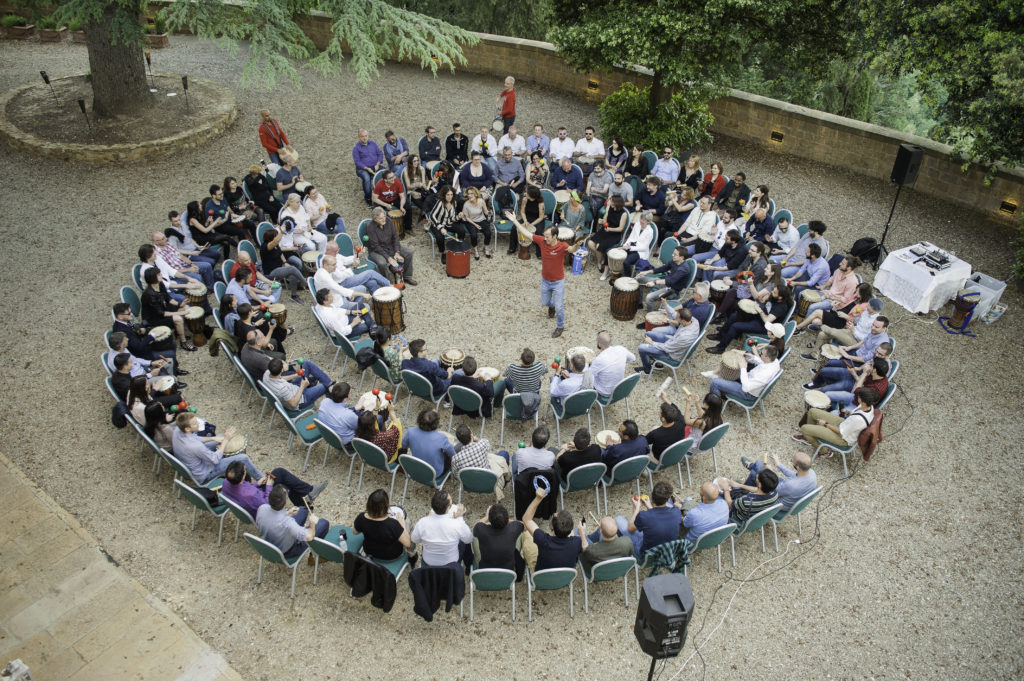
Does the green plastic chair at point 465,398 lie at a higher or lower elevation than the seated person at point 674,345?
lower

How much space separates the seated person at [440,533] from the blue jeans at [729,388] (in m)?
4.10

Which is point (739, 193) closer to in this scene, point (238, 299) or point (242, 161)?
point (238, 299)

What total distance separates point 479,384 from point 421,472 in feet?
4.77

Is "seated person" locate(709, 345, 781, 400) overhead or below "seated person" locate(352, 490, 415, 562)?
overhead

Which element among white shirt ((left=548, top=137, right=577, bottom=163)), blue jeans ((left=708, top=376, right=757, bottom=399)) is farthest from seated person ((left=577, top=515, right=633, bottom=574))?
white shirt ((left=548, top=137, right=577, bottom=163))

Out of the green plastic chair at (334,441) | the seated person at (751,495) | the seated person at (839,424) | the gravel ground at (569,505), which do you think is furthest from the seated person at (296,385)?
the seated person at (839,424)

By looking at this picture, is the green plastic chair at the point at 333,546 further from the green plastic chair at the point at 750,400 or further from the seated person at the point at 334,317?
the green plastic chair at the point at 750,400

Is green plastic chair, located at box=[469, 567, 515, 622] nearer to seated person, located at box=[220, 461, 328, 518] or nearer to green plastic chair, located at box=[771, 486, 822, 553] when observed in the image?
seated person, located at box=[220, 461, 328, 518]

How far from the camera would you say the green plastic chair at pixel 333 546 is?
20.7ft

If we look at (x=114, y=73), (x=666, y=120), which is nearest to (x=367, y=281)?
(x=666, y=120)

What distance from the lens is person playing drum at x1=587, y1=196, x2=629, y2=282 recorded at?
11461 mm

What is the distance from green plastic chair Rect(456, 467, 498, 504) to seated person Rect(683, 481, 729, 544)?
78.7 inches

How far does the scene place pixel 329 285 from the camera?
9.60 m

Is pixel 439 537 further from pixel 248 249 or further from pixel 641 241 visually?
pixel 641 241
